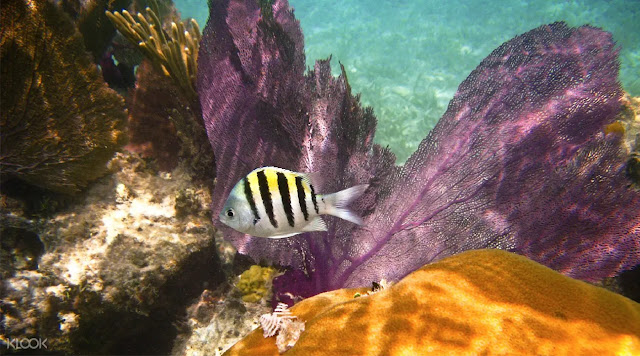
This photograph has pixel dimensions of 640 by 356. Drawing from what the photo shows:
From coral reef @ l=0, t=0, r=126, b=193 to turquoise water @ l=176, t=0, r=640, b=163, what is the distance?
793 centimetres

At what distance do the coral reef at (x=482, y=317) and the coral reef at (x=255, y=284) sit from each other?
1199 mm

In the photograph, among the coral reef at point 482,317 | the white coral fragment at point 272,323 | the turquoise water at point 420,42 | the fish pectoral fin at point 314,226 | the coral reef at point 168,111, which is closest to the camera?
the coral reef at point 482,317

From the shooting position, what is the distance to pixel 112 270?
98.0 inches

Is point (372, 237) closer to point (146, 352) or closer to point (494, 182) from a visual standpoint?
point (494, 182)

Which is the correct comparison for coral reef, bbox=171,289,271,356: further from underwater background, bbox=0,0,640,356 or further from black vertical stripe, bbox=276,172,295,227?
black vertical stripe, bbox=276,172,295,227

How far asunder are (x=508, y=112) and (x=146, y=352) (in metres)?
3.90

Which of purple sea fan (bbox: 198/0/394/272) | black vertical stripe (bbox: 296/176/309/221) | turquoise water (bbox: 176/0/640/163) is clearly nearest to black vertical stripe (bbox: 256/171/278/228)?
black vertical stripe (bbox: 296/176/309/221)

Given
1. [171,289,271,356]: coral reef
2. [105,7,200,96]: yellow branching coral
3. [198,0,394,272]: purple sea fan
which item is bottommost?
[171,289,271,356]: coral reef

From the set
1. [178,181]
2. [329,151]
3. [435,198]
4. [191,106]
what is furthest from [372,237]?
[191,106]

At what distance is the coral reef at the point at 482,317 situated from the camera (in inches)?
50.9

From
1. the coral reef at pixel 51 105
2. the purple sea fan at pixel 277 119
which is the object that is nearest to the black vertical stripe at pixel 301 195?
the purple sea fan at pixel 277 119

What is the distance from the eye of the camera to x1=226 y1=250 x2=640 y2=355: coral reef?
129 centimetres

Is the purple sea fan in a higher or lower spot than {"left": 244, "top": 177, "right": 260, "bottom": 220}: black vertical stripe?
higher

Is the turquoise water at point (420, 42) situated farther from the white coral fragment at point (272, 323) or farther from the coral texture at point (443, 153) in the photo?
the white coral fragment at point (272, 323)
